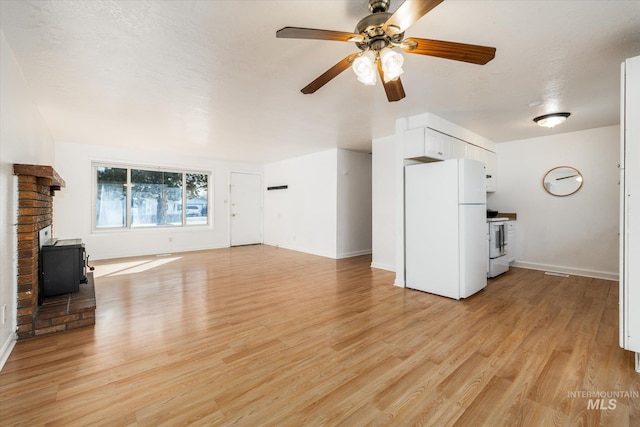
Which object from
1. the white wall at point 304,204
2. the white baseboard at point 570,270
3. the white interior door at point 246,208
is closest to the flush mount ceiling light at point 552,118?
the white baseboard at point 570,270

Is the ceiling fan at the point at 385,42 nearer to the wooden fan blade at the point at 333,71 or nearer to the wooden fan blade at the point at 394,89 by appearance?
the wooden fan blade at the point at 333,71

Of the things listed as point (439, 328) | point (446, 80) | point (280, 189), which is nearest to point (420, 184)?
point (446, 80)

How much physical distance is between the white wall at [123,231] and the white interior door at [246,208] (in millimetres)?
216

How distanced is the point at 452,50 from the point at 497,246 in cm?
390

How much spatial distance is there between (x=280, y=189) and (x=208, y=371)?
609cm

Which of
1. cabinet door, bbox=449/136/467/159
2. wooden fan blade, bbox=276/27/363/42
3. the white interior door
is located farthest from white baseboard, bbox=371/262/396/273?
the white interior door

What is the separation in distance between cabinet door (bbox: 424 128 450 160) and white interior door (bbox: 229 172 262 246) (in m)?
5.61

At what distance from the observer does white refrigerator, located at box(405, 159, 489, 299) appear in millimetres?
3373

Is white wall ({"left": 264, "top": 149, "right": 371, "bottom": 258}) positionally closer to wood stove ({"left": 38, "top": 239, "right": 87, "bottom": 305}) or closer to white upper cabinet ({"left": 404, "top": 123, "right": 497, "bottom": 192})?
white upper cabinet ({"left": 404, "top": 123, "right": 497, "bottom": 192})

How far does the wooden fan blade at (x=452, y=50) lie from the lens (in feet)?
Result: 5.25

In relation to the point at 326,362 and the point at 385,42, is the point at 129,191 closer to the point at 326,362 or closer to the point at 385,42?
the point at 326,362

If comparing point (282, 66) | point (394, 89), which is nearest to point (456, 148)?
point (394, 89)

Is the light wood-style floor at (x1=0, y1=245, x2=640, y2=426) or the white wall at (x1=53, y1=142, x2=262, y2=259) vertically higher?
the white wall at (x1=53, y1=142, x2=262, y2=259)

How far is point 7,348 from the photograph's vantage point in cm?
215
